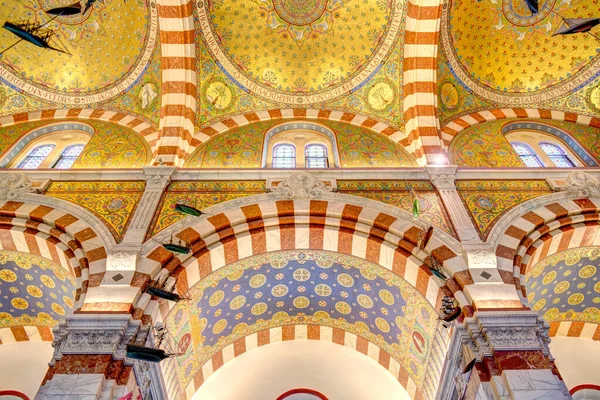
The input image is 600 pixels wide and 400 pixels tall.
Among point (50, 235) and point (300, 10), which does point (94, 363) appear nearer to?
point (50, 235)

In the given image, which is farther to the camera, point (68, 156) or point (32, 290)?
point (68, 156)

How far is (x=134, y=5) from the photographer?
9.23 m

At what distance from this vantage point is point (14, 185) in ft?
24.0

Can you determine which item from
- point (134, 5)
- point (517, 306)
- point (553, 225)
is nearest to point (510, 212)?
point (553, 225)

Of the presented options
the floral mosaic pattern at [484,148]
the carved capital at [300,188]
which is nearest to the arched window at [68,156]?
the carved capital at [300,188]

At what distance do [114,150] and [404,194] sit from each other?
17.8 feet

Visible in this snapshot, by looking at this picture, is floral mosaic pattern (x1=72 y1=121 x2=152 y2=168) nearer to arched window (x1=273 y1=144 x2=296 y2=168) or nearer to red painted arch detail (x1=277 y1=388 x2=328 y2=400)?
arched window (x1=273 y1=144 x2=296 y2=168)

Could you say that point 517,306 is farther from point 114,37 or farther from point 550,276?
point 114,37

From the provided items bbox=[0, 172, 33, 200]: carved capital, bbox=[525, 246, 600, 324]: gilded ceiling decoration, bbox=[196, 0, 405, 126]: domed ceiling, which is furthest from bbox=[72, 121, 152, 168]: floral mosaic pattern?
bbox=[525, 246, 600, 324]: gilded ceiling decoration

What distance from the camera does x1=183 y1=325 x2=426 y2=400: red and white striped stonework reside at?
7.75 meters

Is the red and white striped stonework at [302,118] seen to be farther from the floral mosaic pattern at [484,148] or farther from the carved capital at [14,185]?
the carved capital at [14,185]

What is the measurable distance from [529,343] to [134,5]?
896cm

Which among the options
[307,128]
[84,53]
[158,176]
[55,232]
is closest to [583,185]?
[307,128]

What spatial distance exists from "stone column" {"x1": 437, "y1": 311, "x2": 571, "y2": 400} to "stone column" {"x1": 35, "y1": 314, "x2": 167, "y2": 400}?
3704 millimetres
